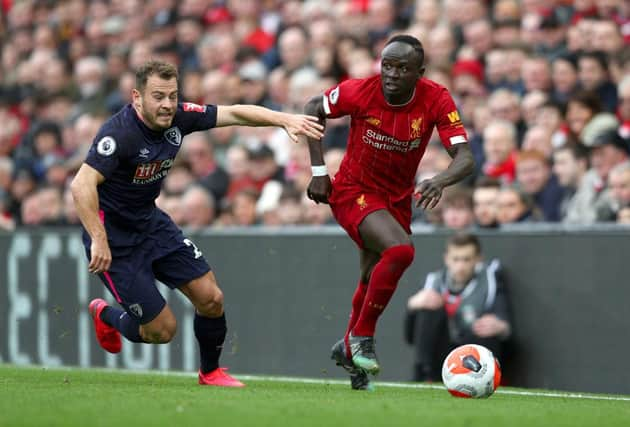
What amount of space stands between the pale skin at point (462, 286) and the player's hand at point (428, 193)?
2.90 metres

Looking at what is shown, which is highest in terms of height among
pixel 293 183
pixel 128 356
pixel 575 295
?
pixel 293 183

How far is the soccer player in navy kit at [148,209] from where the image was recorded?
9047 mm

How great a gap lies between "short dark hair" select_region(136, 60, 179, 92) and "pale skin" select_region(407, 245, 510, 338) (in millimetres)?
3464

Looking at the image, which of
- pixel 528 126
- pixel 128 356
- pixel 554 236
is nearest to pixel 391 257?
pixel 554 236

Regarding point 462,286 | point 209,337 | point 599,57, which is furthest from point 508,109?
point 209,337

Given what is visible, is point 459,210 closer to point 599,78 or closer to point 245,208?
point 599,78

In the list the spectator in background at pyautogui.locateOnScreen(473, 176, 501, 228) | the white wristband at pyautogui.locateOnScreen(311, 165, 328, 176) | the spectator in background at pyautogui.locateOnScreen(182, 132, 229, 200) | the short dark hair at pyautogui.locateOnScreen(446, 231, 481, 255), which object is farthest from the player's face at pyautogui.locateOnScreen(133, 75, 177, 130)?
the spectator in background at pyautogui.locateOnScreen(182, 132, 229, 200)

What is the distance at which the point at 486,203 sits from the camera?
12047 mm

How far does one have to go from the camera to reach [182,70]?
740 inches

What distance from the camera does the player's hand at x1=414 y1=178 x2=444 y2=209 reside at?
869 centimetres

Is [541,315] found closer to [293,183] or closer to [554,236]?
[554,236]

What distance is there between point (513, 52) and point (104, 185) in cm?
578

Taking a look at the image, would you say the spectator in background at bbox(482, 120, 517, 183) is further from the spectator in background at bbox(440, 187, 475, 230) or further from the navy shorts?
the navy shorts

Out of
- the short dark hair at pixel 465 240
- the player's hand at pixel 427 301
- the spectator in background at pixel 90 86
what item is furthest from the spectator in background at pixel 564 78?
the spectator in background at pixel 90 86
